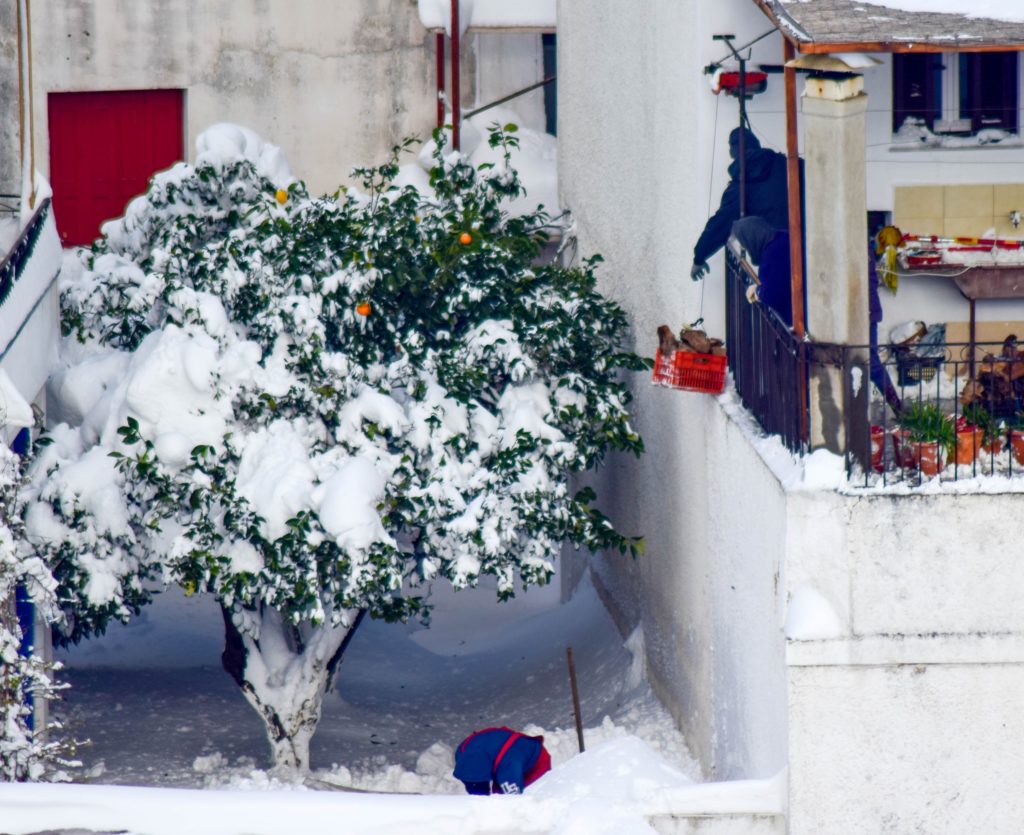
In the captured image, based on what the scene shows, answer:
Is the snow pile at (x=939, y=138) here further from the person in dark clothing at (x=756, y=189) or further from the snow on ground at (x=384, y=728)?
the snow on ground at (x=384, y=728)

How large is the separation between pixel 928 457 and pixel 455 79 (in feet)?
36.9

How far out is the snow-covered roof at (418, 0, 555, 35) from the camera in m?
20.0

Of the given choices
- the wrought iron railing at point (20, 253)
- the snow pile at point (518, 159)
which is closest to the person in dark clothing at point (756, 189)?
the wrought iron railing at point (20, 253)

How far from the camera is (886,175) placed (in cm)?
1346

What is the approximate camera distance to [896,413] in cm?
1091

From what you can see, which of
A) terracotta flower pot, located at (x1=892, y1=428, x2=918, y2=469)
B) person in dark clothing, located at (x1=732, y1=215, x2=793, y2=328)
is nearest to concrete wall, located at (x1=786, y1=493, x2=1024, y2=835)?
terracotta flower pot, located at (x1=892, y1=428, x2=918, y2=469)

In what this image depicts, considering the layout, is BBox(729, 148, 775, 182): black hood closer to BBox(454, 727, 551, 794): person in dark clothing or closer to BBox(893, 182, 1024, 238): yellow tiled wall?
BBox(893, 182, 1024, 238): yellow tiled wall

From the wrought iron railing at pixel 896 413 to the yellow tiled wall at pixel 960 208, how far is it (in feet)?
8.18

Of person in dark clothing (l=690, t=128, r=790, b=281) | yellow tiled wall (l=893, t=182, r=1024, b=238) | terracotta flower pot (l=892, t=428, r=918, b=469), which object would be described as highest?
person in dark clothing (l=690, t=128, r=790, b=281)

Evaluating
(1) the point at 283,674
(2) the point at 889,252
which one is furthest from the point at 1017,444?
(1) the point at 283,674

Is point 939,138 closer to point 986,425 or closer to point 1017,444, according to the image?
point 986,425

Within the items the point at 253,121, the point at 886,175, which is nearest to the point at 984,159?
the point at 886,175

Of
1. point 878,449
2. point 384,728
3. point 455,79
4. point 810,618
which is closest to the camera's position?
point 810,618

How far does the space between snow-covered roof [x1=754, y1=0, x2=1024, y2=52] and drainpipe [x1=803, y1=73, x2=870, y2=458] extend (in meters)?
0.28
